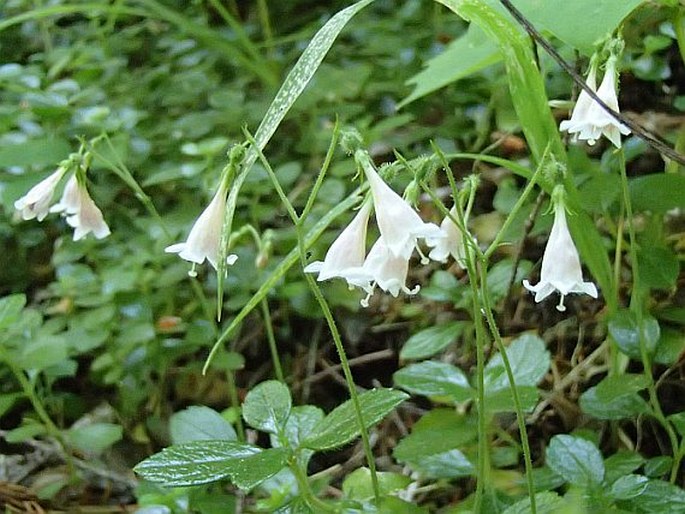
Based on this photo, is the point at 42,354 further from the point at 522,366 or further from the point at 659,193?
the point at 659,193

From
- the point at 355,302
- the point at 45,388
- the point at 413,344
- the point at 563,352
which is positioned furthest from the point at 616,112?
the point at 45,388

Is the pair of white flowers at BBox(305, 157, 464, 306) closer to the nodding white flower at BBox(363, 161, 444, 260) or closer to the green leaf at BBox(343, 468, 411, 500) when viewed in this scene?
the nodding white flower at BBox(363, 161, 444, 260)

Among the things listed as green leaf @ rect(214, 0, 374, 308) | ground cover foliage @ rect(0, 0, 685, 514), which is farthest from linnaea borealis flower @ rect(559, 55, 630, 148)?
green leaf @ rect(214, 0, 374, 308)

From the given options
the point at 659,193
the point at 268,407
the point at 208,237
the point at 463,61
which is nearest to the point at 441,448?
the point at 268,407

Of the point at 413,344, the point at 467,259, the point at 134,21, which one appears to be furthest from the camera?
the point at 134,21

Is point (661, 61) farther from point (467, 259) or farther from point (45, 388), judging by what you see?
point (45, 388)

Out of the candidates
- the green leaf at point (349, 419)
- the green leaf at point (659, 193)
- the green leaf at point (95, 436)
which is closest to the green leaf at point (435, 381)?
the green leaf at point (349, 419)
